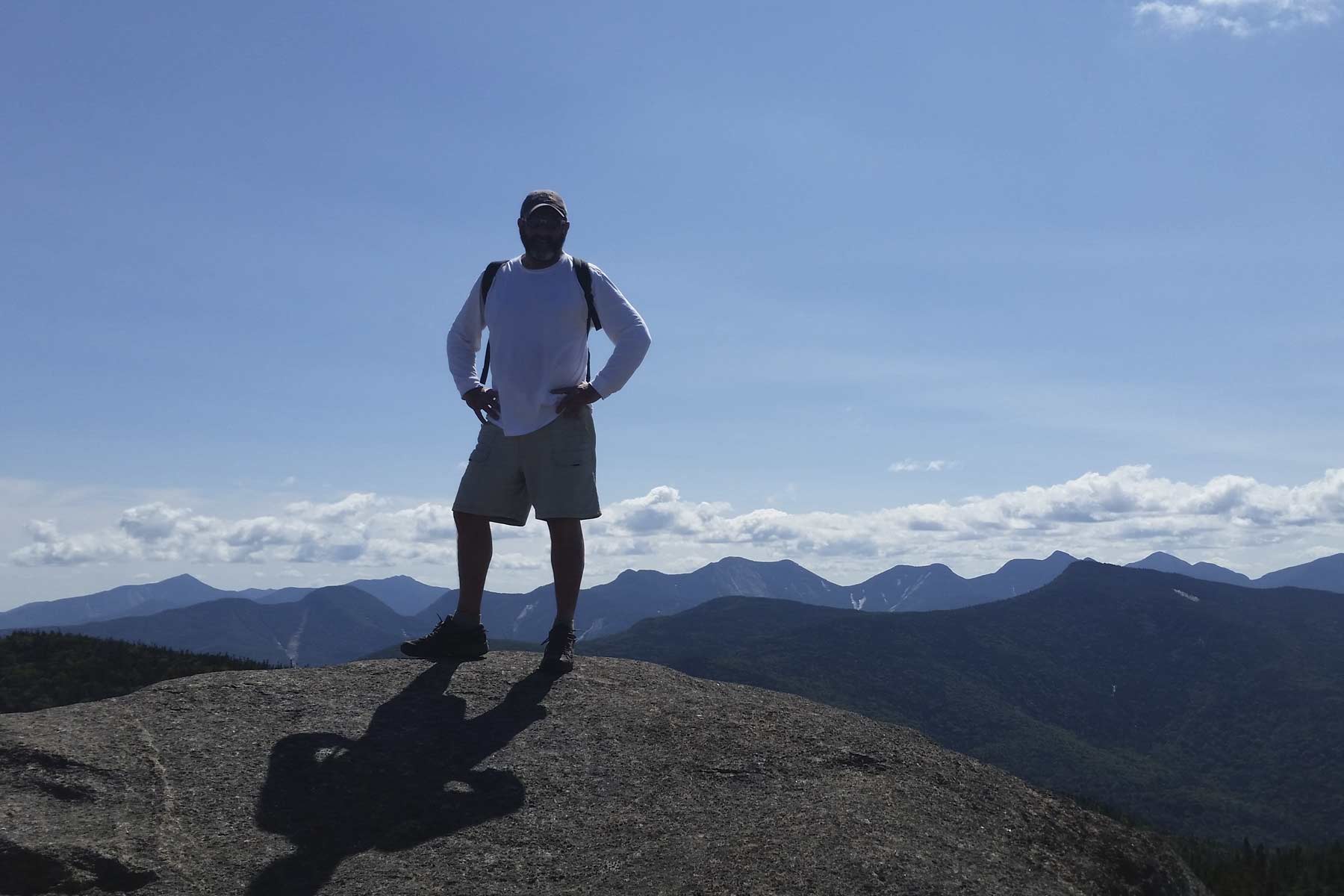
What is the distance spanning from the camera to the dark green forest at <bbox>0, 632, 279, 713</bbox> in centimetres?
3150

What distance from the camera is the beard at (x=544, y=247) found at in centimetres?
753

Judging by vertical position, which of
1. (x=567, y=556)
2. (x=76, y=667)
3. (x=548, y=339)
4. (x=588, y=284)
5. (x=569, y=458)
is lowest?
(x=76, y=667)

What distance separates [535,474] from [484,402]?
2.63ft

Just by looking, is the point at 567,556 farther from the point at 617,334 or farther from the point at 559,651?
the point at 617,334

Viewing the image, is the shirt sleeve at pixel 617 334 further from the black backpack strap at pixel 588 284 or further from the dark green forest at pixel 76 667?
the dark green forest at pixel 76 667

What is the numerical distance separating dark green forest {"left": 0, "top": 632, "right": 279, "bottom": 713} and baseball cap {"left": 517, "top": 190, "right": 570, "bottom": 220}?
26436 mm

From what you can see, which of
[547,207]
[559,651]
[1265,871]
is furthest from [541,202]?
[1265,871]

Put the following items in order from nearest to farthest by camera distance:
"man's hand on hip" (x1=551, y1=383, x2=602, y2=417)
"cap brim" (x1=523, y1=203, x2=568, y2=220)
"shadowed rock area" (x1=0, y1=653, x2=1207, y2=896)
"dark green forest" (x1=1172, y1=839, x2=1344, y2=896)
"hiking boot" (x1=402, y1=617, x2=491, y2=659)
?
"shadowed rock area" (x1=0, y1=653, x2=1207, y2=896), "man's hand on hip" (x1=551, y1=383, x2=602, y2=417), "cap brim" (x1=523, y1=203, x2=568, y2=220), "hiking boot" (x1=402, y1=617, x2=491, y2=659), "dark green forest" (x1=1172, y1=839, x2=1344, y2=896)

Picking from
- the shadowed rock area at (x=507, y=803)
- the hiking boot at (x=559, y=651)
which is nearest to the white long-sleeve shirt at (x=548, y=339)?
the hiking boot at (x=559, y=651)

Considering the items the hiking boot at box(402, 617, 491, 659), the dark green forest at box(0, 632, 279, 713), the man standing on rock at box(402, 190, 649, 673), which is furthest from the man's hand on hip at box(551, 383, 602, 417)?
the dark green forest at box(0, 632, 279, 713)

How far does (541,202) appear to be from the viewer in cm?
751

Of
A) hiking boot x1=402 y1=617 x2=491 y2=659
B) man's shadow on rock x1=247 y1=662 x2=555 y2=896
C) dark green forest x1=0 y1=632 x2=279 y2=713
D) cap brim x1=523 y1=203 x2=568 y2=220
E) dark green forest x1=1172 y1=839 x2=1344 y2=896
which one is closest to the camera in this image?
man's shadow on rock x1=247 y1=662 x2=555 y2=896

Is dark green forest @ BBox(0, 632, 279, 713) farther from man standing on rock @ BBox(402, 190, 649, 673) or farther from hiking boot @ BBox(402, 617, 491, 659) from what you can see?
man standing on rock @ BBox(402, 190, 649, 673)

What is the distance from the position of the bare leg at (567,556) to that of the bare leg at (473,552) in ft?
2.10
